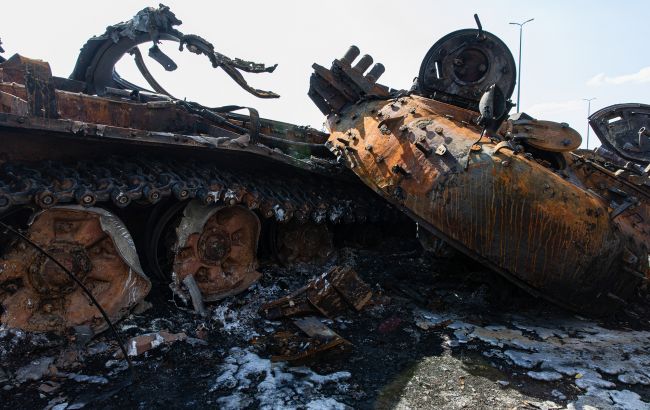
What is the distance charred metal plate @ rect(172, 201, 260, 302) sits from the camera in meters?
4.54

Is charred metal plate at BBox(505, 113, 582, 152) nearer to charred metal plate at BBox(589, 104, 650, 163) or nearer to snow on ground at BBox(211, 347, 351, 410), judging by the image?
snow on ground at BBox(211, 347, 351, 410)

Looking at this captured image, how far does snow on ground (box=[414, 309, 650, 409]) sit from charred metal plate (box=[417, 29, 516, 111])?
2635 mm

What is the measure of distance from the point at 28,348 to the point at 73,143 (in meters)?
1.69

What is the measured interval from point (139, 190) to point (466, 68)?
4017mm

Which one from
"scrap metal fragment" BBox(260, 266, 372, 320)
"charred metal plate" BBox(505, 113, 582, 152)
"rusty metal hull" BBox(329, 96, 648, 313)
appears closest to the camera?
"rusty metal hull" BBox(329, 96, 648, 313)

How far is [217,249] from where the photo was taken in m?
4.79

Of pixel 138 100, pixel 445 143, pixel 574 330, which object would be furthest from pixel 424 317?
pixel 138 100

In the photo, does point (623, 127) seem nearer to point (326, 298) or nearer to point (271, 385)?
point (326, 298)

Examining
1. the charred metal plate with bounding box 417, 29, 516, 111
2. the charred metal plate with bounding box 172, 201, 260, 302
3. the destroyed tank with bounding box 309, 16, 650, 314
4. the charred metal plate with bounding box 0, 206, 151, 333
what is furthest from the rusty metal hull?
the charred metal plate with bounding box 0, 206, 151, 333

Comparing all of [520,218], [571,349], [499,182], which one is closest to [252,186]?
[499,182]

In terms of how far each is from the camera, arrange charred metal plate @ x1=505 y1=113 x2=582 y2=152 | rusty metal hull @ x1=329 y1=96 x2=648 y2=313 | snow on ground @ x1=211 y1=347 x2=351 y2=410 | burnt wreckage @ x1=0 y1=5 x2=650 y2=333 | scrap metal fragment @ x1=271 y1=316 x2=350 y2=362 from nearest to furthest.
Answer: snow on ground @ x1=211 y1=347 x2=351 y2=410
scrap metal fragment @ x1=271 y1=316 x2=350 y2=362
burnt wreckage @ x1=0 y1=5 x2=650 y2=333
rusty metal hull @ x1=329 y1=96 x2=648 y2=313
charred metal plate @ x1=505 y1=113 x2=582 y2=152

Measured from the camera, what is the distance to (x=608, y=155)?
8.11 metres

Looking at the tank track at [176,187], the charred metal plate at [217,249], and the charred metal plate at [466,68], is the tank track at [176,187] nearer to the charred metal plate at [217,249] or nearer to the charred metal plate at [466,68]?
the charred metal plate at [217,249]

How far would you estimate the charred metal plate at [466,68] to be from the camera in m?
5.67
